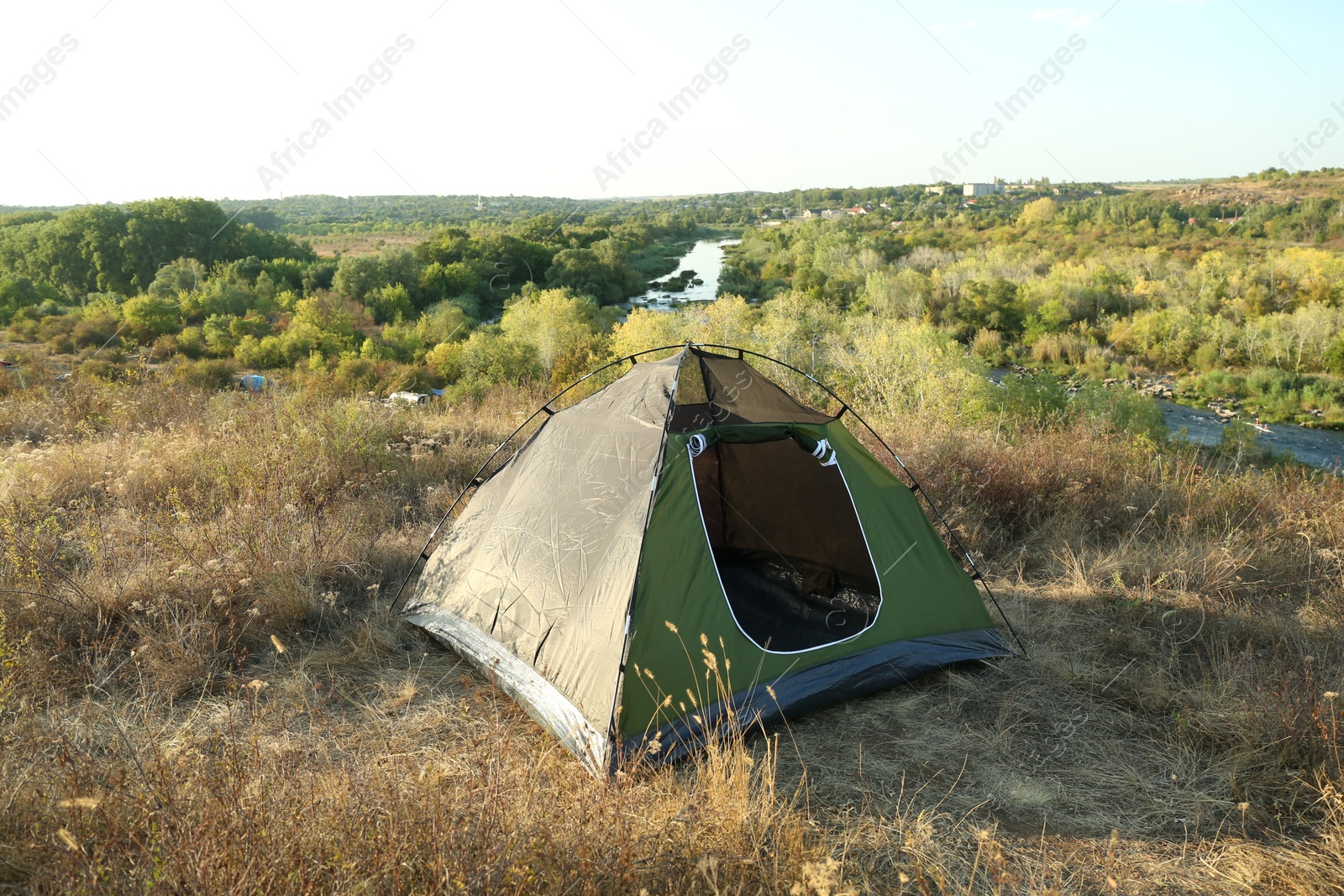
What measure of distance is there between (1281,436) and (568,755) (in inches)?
993

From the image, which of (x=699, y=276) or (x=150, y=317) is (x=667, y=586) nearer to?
(x=150, y=317)

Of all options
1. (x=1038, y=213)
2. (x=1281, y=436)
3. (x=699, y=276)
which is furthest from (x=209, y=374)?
(x=1038, y=213)

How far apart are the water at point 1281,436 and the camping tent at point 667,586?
17.8m

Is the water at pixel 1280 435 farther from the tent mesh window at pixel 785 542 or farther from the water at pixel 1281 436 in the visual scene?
the tent mesh window at pixel 785 542

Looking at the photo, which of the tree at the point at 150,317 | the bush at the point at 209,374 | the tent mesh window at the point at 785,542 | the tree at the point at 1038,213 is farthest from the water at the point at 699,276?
the tree at the point at 1038,213

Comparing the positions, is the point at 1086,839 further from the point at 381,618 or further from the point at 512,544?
the point at 381,618

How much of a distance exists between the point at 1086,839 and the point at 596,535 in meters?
2.24

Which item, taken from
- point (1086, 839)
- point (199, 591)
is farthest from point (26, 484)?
point (1086, 839)

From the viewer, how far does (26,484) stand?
529 centimetres

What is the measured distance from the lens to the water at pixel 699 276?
3314 cm

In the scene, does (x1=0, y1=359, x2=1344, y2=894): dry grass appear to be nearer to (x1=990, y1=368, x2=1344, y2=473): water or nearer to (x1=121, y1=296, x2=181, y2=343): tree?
(x1=990, y1=368, x2=1344, y2=473): water

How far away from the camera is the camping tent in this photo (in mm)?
3092

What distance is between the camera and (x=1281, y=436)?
2088 cm

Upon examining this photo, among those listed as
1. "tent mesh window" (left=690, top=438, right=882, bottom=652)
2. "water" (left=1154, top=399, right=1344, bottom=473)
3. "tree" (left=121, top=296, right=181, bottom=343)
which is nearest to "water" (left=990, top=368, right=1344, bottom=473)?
"water" (left=1154, top=399, right=1344, bottom=473)
